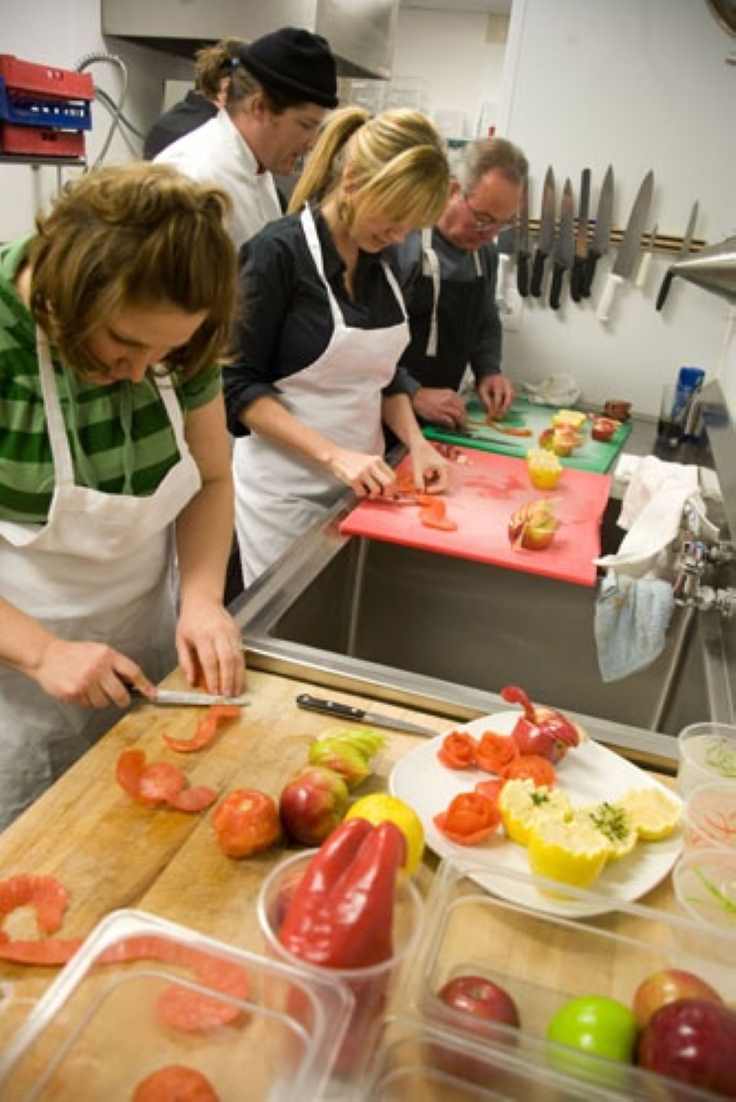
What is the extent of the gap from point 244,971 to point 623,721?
4.05 ft

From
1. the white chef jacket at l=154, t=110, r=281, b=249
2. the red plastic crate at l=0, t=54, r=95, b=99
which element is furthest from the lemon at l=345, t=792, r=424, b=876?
the red plastic crate at l=0, t=54, r=95, b=99

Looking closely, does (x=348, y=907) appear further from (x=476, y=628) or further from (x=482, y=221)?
(x=482, y=221)

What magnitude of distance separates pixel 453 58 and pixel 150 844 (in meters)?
4.95

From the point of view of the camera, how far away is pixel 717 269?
184 cm

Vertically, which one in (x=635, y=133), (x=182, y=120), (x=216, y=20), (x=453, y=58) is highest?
(x=453, y=58)

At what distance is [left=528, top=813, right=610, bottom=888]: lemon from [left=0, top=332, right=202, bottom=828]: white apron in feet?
2.10

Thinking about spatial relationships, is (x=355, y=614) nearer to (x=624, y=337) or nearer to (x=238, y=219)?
(x=238, y=219)

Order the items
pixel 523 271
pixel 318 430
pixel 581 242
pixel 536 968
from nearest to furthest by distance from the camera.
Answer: pixel 536 968, pixel 318 430, pixel 581 242, pixel 523 271

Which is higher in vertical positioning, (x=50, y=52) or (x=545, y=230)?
(x=50, y=52)

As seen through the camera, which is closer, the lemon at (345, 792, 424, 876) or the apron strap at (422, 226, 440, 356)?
the lemon at (345, 792, 424, 876)

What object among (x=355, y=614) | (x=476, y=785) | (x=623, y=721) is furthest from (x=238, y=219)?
(x=476, y=785)

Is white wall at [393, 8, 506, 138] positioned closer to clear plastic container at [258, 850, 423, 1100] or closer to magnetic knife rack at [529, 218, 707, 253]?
magnetic knife rack at [529, 218, 707, 253]

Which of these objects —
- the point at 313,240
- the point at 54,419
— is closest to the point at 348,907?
the point at 54,419

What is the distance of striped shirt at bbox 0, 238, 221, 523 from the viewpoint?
3.29 feet
